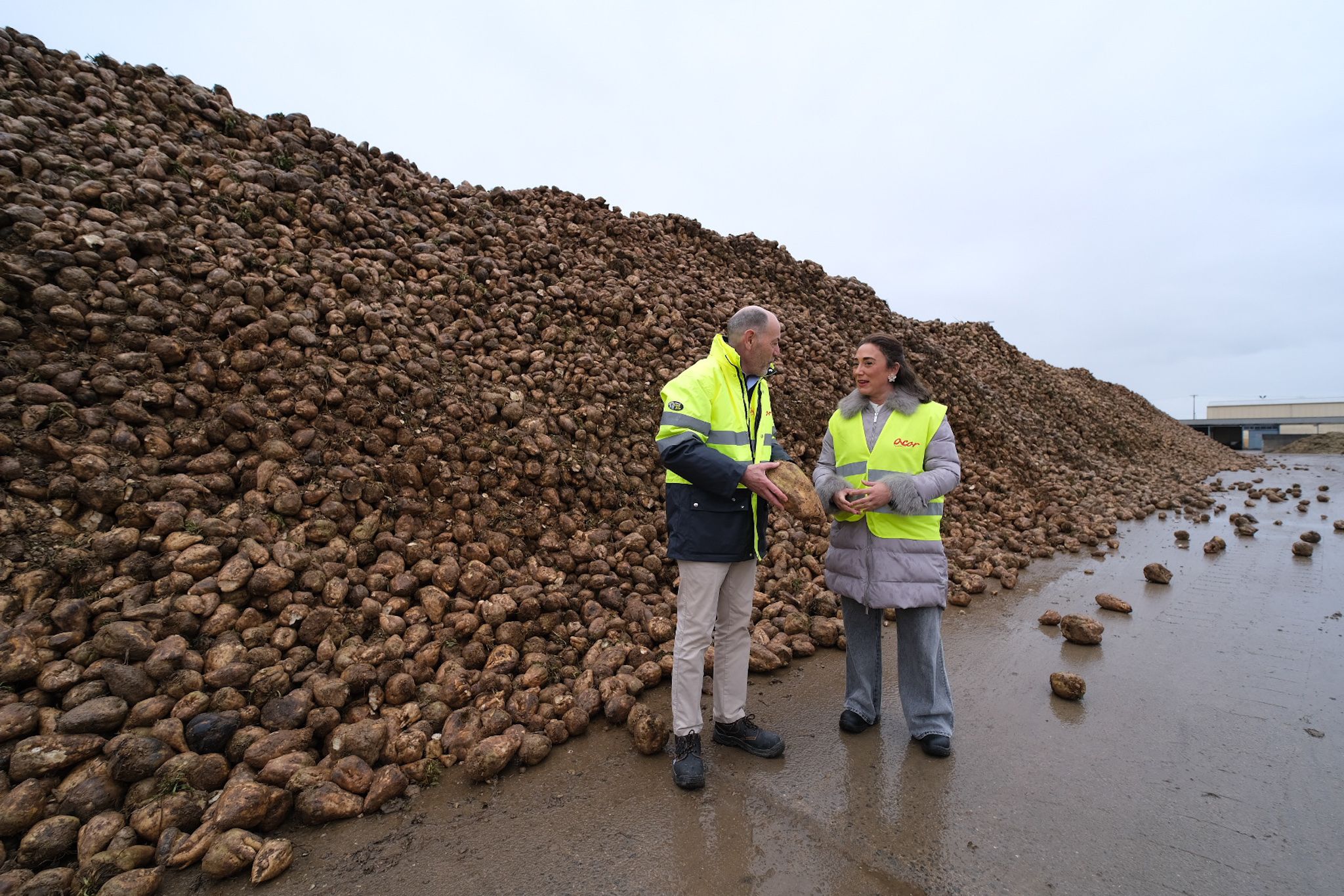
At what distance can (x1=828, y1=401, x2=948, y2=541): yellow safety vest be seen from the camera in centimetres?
283

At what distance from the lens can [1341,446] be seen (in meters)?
24.4

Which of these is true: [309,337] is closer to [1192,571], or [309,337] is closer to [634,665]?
[634,665]

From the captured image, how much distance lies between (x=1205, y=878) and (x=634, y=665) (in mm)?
2590

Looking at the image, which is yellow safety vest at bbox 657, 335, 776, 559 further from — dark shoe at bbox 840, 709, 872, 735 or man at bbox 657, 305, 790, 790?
dark shoe at bbox 840, 709, 872, 735

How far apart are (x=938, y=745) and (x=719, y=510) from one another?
5.09 ft

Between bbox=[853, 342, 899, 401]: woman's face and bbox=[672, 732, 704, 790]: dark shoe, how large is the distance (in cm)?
183

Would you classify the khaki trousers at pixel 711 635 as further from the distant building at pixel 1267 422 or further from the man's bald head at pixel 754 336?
the distant building at pixel 1267 422

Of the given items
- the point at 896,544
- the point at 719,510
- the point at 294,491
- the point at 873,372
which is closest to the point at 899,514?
the point at 896,544

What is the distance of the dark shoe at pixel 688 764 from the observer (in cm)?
264

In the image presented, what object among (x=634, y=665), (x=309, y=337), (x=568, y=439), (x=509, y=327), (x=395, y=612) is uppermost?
(x=509, y=327)

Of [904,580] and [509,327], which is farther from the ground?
[509,327]

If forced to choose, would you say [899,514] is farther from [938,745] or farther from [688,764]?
[688,764]

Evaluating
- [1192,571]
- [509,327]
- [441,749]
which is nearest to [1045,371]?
[1192,571]

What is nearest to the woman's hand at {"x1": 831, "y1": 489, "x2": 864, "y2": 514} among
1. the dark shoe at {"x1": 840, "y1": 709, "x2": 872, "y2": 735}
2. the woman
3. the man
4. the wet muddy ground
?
the woman
